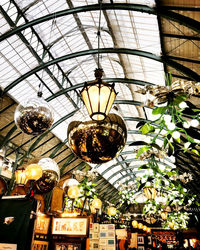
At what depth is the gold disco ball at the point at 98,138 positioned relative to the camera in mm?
1390

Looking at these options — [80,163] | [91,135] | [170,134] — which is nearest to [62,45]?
[170,134]

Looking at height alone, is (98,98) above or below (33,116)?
below

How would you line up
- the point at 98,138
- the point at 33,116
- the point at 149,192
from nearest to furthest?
the point at 98,138, the point at 33,116, the point at 149,192

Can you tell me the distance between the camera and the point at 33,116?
A: 2.55m

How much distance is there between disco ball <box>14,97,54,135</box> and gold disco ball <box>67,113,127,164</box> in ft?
3.97

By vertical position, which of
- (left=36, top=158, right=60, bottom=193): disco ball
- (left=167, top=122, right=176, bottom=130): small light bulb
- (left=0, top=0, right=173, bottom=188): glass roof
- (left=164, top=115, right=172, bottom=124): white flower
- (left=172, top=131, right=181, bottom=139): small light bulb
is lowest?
(left=36, top=158, right=60, bottom=193): disco ball

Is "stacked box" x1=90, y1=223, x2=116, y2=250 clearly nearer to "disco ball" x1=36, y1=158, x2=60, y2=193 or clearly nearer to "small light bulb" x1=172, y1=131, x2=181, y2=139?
"disco ball" x1=36, y1=158, x2=60, y2=193

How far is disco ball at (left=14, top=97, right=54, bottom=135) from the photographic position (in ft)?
8.23

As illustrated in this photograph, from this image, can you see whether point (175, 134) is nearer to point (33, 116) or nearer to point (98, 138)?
point (98, 138)

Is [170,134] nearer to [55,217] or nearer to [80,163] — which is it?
[55,217]

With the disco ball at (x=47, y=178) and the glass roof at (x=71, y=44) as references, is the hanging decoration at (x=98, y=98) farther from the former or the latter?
the glass roof at (x=71, y=44)

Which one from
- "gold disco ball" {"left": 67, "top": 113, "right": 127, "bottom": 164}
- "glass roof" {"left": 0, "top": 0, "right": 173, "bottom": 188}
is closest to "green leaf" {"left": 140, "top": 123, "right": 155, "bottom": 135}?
"gold disco ball" {"left": 67, "top": 113, "right": 127, "bottom": 164}

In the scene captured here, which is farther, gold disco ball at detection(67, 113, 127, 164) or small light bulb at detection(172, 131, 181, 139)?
small light bulb at detection(172, 131, 181, 139)

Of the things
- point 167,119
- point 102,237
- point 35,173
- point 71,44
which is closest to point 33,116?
point 35,173
